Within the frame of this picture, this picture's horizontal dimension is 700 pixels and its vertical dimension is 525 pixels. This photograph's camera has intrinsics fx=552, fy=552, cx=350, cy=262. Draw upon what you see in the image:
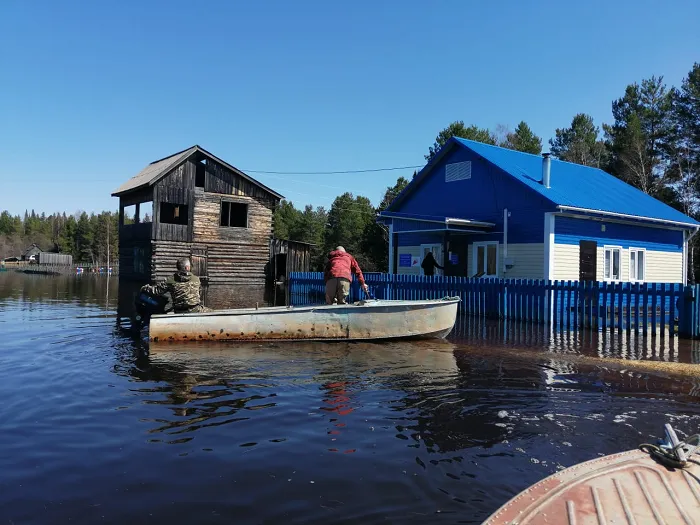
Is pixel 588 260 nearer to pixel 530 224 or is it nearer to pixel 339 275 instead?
pixel 530 224

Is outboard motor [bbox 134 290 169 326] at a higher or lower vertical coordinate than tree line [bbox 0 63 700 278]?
lower

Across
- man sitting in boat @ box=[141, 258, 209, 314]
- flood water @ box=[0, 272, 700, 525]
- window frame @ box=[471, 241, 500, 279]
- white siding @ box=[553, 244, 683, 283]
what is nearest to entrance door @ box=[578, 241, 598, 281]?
white siding @ box=[553, 244, 683, 283]

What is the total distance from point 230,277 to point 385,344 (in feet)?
78.1

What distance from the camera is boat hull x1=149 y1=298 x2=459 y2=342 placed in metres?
10.6

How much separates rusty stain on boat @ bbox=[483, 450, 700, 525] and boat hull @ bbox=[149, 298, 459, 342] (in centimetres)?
767

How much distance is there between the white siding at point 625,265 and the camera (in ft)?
60.7

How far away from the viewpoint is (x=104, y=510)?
12.8ft

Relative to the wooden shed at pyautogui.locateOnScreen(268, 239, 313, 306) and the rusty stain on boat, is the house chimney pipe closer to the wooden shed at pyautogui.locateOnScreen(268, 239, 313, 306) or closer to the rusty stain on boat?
the rusty stain on boat

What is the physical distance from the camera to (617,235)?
20.4 m

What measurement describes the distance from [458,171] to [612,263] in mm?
6795

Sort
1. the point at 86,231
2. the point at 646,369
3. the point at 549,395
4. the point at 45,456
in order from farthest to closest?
the point at 86,231 < the point at 646,369 < the point at 549,395 < the point at 45,456

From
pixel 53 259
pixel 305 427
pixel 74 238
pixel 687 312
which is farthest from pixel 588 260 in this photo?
pixel 74 238

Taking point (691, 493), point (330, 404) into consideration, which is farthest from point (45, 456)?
point (691, 493)

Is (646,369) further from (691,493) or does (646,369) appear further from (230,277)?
(230,277)
